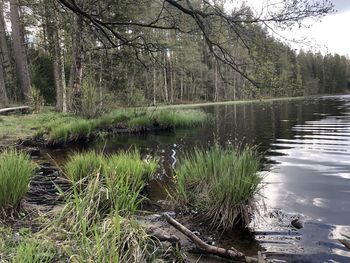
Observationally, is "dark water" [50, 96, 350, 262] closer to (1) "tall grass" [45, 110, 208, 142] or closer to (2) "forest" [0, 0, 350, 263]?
(2) "forest" [0, 0, 350, 263]

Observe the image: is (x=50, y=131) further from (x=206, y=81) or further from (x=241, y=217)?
(x=206, y=81)

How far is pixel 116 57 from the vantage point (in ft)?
23.2

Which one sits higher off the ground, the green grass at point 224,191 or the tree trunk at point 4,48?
the tree trunk at point 4,48

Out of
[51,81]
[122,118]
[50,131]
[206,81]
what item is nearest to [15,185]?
[50,131]

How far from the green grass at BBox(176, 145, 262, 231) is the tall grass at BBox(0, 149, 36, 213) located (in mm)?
2272

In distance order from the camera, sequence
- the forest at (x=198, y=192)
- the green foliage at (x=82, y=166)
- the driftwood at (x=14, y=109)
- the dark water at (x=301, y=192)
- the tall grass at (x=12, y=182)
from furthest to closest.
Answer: the driftwood at (x=14, y=109), the green foliage at (x=82, y=166), the tall grass at (x=12, y=182), the dark water at (x=301, y=192), the forest at (x=198, y=192)

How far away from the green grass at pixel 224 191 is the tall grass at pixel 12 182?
2.27m

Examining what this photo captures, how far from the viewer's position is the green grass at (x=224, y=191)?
190 inches

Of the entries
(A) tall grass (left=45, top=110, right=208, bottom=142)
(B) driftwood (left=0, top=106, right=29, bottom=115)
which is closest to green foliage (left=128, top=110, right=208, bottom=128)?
(A) tall grass (left=45, top=110, right=208, bottom=142)

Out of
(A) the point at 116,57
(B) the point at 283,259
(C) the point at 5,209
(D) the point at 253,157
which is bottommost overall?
(B) the point at 283,259

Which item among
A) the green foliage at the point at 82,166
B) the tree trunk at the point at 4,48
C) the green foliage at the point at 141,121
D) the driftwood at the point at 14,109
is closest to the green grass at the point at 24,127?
the driftwood at the point at 14,109

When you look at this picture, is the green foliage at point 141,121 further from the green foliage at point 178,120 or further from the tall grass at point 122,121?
the green foliage at point 178,120

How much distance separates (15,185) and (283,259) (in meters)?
3.46

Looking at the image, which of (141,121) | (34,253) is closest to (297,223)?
(34,253)
